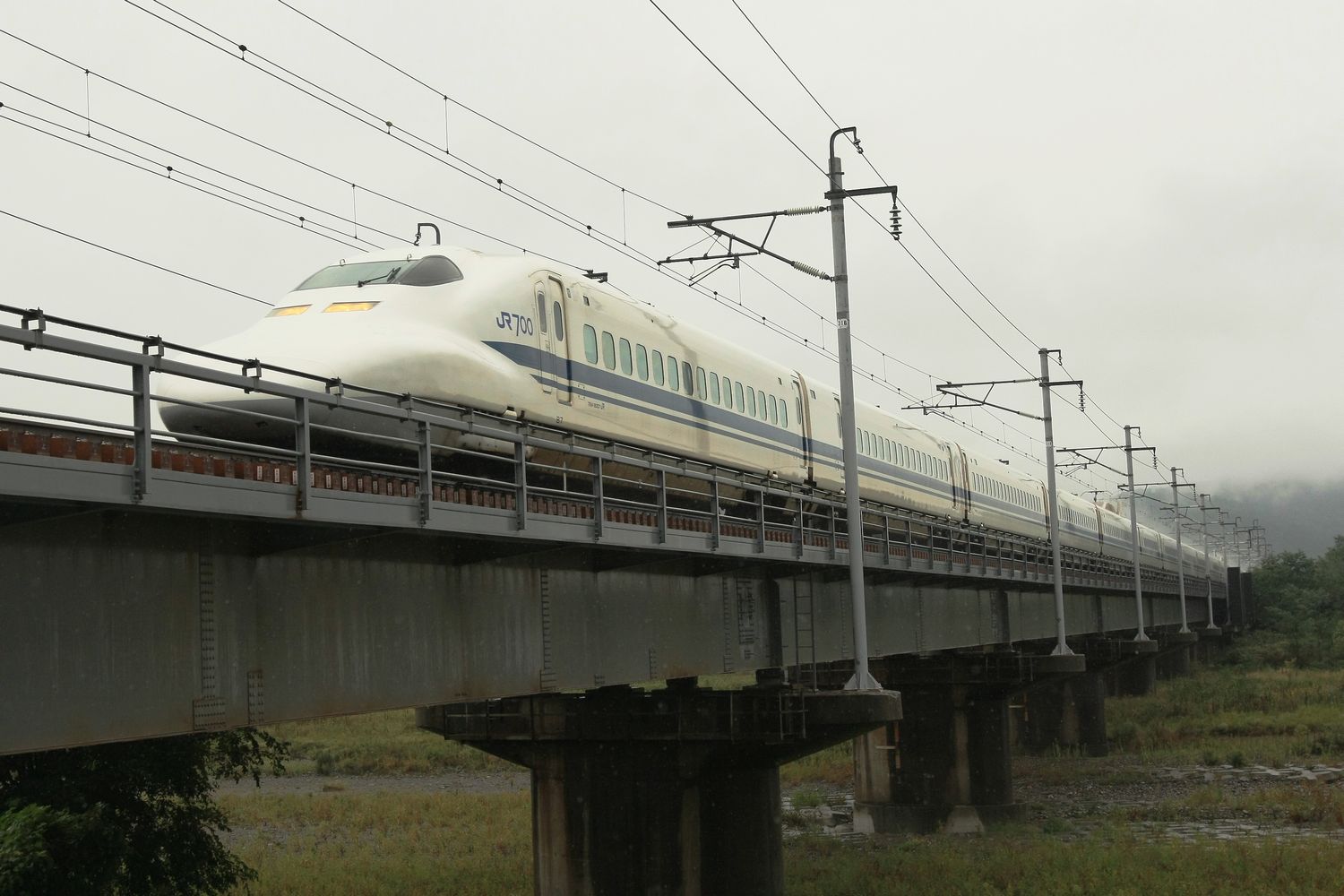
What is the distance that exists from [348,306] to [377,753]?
51.9 metres

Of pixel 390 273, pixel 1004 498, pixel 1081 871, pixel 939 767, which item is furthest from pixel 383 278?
pixel 1004 498

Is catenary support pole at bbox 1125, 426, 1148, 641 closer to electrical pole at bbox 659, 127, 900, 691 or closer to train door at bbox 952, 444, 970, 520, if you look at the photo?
train door at bbox 952, 444, 970, 520

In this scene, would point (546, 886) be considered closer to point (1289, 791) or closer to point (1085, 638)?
point (1289, 791)

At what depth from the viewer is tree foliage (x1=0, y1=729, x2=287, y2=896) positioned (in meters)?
19.6

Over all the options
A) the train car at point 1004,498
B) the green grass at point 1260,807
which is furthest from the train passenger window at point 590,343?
the train car at point 1004,498

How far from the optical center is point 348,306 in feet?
59.5

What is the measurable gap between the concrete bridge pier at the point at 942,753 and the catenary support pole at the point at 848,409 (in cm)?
2402

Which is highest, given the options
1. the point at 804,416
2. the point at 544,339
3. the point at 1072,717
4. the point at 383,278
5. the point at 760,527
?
the point at 383,278

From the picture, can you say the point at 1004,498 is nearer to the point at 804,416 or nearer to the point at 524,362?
the point at 804,416

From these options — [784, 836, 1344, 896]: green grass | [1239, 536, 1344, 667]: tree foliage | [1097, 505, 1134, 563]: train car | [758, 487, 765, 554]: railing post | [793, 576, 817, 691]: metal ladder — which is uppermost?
[1097, 505, 1134, 563]: train car

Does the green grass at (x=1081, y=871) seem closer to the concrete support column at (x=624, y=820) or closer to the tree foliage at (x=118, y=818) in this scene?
the concrete support column at (x=624, y=820)

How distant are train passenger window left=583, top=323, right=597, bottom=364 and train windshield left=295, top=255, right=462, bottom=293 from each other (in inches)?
117

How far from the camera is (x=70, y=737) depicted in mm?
10250

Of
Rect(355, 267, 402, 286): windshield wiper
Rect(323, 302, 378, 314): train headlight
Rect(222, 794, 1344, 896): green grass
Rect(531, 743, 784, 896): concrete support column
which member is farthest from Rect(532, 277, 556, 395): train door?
Rect(222, 794, 1344, 896): green grass
